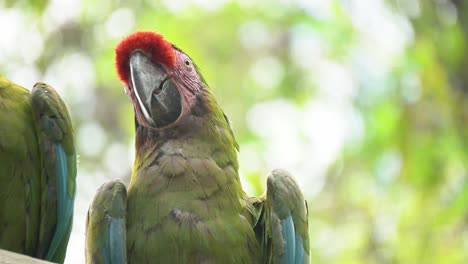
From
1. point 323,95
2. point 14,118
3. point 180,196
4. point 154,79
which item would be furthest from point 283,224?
point 323,95

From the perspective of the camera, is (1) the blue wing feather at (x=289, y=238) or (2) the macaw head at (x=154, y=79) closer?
(1) the blue wing feather at (x=289, y=238)

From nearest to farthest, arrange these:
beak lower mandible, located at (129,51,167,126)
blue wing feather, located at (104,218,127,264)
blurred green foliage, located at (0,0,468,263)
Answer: blue wing feather, located at (104,218,127,264), beak lower mandible, located at (129,51,167,126), blurred green foliage, located at (0,0,468,263)

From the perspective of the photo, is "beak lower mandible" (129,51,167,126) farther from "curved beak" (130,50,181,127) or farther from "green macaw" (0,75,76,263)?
"green macaw" (0,75,76,263)

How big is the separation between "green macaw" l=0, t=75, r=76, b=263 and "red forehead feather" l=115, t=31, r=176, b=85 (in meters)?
0.23

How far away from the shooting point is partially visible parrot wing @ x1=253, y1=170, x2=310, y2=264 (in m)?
2.47

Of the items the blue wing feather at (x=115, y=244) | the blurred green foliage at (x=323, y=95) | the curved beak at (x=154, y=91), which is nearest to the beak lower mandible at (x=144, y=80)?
the curved beak at (x=154, y=91)

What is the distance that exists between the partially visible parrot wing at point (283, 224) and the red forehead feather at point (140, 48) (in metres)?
0.51

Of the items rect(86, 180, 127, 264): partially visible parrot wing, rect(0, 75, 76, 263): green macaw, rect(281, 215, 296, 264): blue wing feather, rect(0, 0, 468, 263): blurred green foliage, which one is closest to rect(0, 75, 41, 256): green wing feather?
rect(0, 75, 76, 263): green macaw

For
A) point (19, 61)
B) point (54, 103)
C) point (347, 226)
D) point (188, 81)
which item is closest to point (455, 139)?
point (347, 226)

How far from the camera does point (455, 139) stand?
496 cm

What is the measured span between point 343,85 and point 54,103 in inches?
177

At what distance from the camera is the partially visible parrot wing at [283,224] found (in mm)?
2469

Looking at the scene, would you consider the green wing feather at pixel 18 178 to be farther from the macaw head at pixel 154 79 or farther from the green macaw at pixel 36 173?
the macaw head at pixel 154 79

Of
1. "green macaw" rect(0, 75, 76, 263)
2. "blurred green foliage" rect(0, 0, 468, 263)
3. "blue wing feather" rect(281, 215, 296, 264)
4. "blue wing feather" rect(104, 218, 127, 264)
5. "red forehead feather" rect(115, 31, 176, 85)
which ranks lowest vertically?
"blue wing feather" rect(104, 218, 127, 264)
